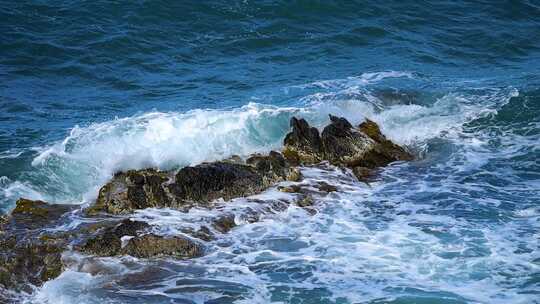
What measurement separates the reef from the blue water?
281mm

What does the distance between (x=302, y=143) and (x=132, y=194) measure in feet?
10.9

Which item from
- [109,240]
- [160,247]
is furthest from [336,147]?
[109,240]

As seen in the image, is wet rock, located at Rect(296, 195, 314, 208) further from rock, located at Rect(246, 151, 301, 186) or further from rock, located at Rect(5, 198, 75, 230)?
rock, located at Rect(5, 198, 75, 230)

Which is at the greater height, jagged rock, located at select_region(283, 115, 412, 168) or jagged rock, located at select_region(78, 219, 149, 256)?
jagged rock, located at select_region(283, 115, 412, 168)

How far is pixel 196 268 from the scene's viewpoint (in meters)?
8.94

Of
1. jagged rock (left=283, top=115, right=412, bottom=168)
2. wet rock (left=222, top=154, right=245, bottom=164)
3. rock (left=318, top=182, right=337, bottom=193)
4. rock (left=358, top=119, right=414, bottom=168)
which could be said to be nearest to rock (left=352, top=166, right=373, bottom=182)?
jagged rock (left=283, top=115, right=412, bottom=168)

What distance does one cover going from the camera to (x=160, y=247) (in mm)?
9242

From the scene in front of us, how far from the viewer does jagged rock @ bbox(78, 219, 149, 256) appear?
9133 millimetres

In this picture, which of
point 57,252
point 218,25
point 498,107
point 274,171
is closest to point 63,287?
point 57,252

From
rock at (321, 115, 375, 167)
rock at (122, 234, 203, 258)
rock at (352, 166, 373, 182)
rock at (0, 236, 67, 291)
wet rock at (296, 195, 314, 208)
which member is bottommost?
rock at (0, 236, 67, 291)

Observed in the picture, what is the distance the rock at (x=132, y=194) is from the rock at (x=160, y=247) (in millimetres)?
1150

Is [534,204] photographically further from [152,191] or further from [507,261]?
[152,191]

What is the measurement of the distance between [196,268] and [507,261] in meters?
3.62

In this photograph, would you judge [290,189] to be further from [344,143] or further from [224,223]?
[344,143]
